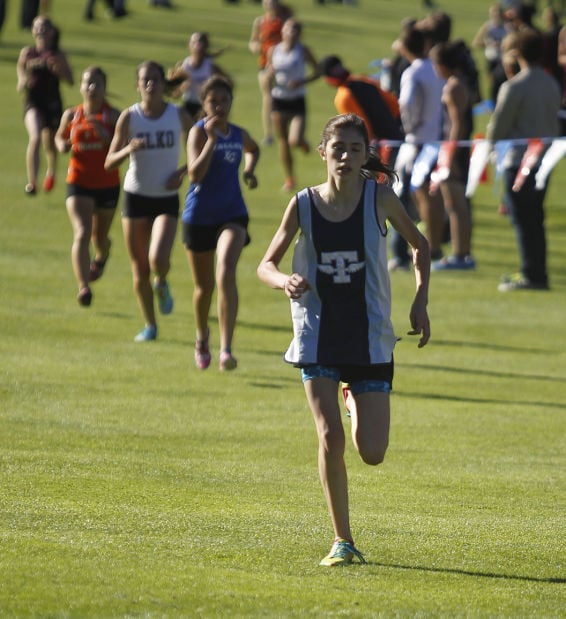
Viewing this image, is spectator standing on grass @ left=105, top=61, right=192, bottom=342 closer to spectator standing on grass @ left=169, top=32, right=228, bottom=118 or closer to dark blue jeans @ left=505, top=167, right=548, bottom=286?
dark blue jeans @ left=505, top=167, right=548, bottom=286

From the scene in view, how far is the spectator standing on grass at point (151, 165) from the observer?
41.4 ft

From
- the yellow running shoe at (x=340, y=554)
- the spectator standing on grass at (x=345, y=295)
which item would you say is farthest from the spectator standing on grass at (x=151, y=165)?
the yellow running shoe at (x=340, y=554)

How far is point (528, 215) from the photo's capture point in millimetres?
16516

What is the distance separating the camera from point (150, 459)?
926 cm

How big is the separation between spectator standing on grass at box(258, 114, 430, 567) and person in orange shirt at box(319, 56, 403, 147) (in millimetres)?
8614

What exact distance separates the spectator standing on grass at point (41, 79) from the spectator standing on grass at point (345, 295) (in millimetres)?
12791

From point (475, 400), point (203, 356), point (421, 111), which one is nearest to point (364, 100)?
point (421, 111)

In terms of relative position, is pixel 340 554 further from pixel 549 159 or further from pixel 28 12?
pixel 28 12

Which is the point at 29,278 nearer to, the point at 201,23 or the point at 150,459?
the point at 150,459

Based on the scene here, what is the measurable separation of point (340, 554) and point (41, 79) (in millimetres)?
13867

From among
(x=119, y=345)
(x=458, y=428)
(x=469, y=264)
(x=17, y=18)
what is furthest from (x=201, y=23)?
(x=458, y=428)

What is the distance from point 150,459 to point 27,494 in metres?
1.36

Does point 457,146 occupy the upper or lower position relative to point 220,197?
upper

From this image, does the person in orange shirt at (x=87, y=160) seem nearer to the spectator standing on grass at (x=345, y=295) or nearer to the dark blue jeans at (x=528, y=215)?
the dark blue jeans at (x=528, y=215)
